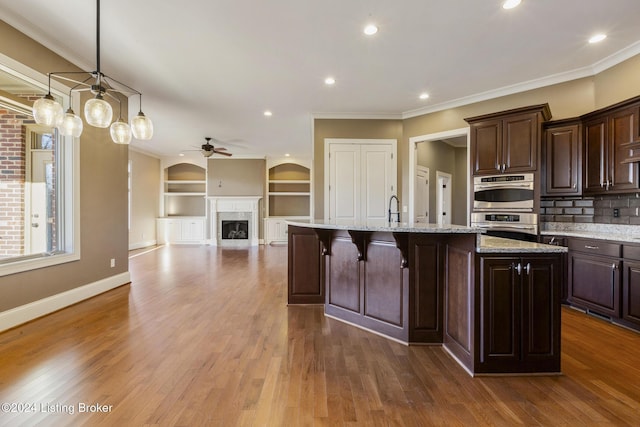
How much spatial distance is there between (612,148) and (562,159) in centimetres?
48

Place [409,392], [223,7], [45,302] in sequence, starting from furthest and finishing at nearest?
1. [45,302]
2. [223,7]
3. [409,392]

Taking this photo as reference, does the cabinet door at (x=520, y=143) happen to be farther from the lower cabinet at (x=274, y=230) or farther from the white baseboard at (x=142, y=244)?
the white baseboard at (x=142, y=244)

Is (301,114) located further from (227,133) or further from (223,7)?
(223,7)

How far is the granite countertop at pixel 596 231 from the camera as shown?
116 inches

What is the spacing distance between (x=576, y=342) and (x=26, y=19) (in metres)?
5.78

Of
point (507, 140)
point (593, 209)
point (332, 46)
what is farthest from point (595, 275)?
point (332, 46)

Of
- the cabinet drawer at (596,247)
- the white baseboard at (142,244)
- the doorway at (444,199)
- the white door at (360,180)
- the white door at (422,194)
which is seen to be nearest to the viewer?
the cabinet drawer at (596,247)

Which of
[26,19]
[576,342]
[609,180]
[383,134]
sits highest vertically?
[26,19]

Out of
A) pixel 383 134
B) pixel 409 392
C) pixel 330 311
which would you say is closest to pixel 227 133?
pixel 383 134

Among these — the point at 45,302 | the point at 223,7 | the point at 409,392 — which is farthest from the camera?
the point at 45,302

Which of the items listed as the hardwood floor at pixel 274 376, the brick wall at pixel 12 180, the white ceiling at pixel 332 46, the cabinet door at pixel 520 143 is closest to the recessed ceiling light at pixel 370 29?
the white ceiling at pixel 332 46

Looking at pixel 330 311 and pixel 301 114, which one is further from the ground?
pixel 301 114

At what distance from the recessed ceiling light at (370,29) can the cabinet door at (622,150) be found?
2.73 metres

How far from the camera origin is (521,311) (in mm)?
1994
